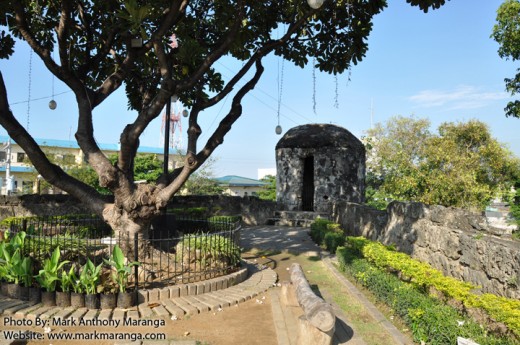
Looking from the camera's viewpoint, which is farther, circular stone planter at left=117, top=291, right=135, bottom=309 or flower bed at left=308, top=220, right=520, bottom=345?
circular stone planter at left=117, top=291, right=135, bottom=309

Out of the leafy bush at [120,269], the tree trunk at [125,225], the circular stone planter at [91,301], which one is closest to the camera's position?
the circular stone planter at [91,301]

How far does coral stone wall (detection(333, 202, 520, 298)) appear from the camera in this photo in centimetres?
522

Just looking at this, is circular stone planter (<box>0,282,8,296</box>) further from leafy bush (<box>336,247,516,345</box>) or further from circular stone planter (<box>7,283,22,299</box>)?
leafy bush (<box>336,247,516,345</box>)

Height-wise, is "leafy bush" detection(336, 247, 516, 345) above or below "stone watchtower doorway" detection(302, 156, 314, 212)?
below

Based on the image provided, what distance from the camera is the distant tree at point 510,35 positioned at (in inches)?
630

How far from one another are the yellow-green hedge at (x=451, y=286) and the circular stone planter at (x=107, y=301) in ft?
15.2

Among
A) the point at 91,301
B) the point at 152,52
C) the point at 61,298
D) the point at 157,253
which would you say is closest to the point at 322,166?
the point at 152,52

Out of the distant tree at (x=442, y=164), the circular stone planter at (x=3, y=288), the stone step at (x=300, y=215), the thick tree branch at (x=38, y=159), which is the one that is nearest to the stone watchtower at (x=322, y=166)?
the stone step at (x=300, y=215)

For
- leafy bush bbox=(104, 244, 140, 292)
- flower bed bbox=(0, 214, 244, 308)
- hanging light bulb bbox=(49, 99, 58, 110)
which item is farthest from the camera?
hanging light bulb bbox=(49, 99, 58, 110)

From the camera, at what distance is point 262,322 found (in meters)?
5.63

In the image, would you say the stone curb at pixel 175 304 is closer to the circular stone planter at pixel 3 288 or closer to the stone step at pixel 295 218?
the circular stone planter at pixel 3 288

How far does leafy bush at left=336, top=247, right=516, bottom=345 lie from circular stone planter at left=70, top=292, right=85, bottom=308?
467cm

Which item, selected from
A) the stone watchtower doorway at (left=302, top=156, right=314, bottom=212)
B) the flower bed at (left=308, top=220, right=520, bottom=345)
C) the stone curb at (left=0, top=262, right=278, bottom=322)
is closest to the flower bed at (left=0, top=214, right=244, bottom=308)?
the stone curb at (left=0, top=262, right=278, bottom=322)

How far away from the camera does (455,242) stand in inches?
265
